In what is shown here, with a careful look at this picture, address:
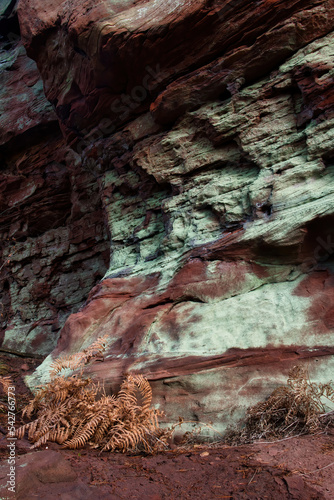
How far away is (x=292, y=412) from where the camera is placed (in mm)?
4195

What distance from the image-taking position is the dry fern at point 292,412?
405 centimetres

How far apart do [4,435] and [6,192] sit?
45.0 feet

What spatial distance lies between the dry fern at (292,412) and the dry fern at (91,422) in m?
1.01

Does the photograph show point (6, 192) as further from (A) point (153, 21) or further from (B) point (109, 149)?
(A) point (153, 21)

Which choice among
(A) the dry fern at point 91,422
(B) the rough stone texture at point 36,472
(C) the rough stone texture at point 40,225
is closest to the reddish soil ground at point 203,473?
(B) the rough stone texture at point 36,472

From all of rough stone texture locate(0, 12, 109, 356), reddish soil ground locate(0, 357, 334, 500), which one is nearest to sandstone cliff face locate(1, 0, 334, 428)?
reddish soil ground locate(0, 357, 334, 500)

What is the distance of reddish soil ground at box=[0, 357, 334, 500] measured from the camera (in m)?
2.90

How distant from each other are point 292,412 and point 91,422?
2242mm

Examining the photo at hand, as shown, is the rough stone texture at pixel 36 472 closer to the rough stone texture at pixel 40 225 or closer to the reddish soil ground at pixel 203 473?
the reddish soil ground at pixel 203 473

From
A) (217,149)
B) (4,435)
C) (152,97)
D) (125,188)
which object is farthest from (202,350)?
(152,97)

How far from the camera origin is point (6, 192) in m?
16.2

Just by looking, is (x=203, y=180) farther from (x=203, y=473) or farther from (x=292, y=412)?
(x=203, y=473)

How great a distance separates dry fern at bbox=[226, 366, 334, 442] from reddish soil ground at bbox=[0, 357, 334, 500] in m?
0.19

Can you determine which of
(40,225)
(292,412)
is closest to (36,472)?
(292,412)
